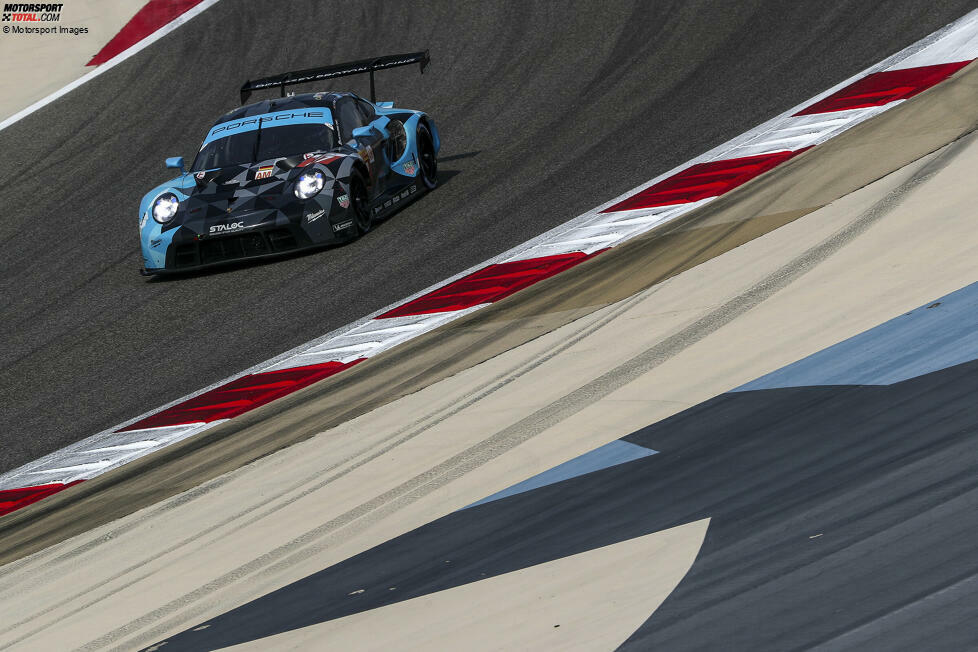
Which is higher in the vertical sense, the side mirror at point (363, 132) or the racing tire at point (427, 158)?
the side mirror at point (363, 132)

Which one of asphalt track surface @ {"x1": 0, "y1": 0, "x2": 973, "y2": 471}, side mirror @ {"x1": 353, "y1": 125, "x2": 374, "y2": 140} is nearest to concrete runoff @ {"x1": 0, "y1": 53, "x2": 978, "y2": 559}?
Result: asphalt track surface @ {"x1": 0, "y1": 0, "x2": 973, "y2": 471}

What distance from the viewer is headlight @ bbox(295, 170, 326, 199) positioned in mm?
9656

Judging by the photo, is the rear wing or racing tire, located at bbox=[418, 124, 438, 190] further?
racing tire, located at bbox=[418, 124, 438, 190]

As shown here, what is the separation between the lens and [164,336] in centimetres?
880

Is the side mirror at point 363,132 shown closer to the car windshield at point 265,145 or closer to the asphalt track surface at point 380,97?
the car windshield at point 265,145

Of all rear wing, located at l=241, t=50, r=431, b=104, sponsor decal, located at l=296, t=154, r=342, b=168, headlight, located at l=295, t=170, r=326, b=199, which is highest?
rear wing, located at l=241, t=50, r=431, b=104

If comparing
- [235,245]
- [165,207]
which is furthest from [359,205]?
[165,207]

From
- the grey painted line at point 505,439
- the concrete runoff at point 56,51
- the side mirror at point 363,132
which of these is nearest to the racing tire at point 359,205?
the side mirror at point 363,132

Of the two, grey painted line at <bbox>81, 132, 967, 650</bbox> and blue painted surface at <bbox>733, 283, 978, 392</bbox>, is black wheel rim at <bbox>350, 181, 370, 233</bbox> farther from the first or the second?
blue painted surface at <bbox>733, 283, 978, 392</bbox>

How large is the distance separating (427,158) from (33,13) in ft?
37.1

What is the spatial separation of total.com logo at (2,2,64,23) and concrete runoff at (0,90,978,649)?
588 inches

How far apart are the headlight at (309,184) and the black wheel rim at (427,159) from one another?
160 cm

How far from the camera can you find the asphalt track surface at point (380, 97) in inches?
337

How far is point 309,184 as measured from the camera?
31.7 ft
